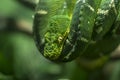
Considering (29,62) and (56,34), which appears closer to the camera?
(56,34)

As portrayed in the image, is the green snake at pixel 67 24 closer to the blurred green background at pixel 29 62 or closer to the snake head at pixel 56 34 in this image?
the snake head at pixel 56 34

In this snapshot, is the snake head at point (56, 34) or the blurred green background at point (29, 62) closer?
the snake head at point (56, 34)

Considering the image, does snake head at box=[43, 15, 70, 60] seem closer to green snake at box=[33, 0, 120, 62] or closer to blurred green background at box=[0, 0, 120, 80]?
green snake at box=[33, 0, 120, 62]

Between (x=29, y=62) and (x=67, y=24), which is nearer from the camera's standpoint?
(x=67, y=24)

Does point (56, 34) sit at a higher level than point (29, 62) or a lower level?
higher

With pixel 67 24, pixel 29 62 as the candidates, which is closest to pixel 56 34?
pixel 67 24

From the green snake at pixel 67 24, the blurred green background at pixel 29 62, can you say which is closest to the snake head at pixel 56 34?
the green snake at pixel 67 24

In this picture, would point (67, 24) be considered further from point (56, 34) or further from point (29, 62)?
point (29, 62)
